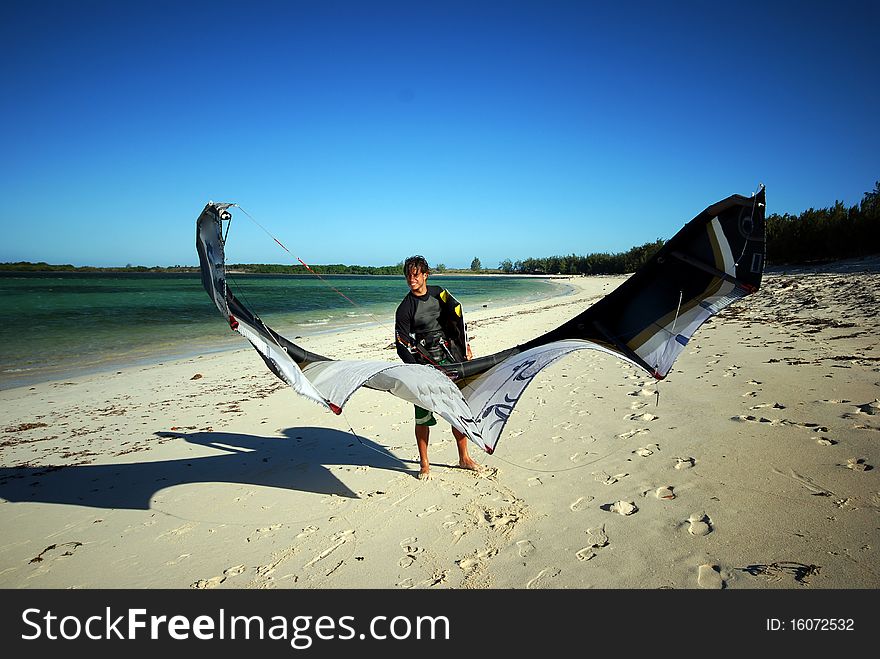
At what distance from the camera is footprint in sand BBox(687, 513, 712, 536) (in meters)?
2.96

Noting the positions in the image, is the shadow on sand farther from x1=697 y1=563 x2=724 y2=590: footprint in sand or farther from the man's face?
x1=697 y1=563 x2=724 y2=590: footprint in sand

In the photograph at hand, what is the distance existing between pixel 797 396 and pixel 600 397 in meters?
2.11

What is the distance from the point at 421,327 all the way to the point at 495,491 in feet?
5.21

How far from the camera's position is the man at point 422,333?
4.20 meters

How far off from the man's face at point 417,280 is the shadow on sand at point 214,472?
179 cm

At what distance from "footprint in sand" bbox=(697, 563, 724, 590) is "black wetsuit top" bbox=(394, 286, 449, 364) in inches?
99.4

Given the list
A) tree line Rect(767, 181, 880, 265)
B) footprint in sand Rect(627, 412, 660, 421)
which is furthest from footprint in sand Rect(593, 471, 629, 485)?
tree line Rect(767, 181, 880, 265)

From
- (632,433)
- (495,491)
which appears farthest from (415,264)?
(632,433)

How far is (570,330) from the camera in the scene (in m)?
4.30

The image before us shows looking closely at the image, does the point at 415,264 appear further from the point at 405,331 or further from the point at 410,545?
the point at 410,545

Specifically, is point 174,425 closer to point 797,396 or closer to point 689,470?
point 689,470
